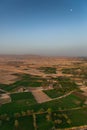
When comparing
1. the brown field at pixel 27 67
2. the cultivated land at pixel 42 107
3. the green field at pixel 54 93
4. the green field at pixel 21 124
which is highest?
the brown field at pixel 27 67

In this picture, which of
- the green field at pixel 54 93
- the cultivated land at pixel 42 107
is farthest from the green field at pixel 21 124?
the green field at pixel 54 93

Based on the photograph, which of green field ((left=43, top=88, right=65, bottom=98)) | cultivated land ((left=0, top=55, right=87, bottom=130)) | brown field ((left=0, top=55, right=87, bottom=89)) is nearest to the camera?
cultivated land ((left=0, top=55, right=87, bottom=130))

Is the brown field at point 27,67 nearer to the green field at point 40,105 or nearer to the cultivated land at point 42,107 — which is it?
the cultivated land at point 42,107

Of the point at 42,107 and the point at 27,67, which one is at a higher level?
the point at 27,67

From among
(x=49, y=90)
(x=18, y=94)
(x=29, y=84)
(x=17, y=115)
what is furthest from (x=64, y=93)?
(x=17, y=115)

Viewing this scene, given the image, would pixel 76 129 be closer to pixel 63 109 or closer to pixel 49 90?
pixel 63 109

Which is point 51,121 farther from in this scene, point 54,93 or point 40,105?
point 54,93

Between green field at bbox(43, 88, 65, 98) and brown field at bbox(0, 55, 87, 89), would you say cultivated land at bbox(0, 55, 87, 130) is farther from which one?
brown field at bbox(0, 55, 87, 89)

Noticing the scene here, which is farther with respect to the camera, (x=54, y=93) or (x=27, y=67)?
(x=27, y=67)

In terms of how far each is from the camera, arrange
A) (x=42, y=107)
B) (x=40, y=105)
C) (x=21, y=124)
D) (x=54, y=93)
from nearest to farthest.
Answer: (x=21, y=124) → (x=42, y=107) → (x=40, y=105) → (x=54, y=93)

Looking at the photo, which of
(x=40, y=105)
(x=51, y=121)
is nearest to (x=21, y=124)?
(x=51, y=121)

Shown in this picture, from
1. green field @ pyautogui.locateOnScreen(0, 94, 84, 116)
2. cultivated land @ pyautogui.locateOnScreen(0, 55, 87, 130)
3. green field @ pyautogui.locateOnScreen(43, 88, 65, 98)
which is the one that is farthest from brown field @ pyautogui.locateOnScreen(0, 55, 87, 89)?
green field @ pyautogui.locateOnScreen(0, 94, 84, 116)

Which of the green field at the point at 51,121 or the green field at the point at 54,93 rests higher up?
the green field at the point at 54,93
